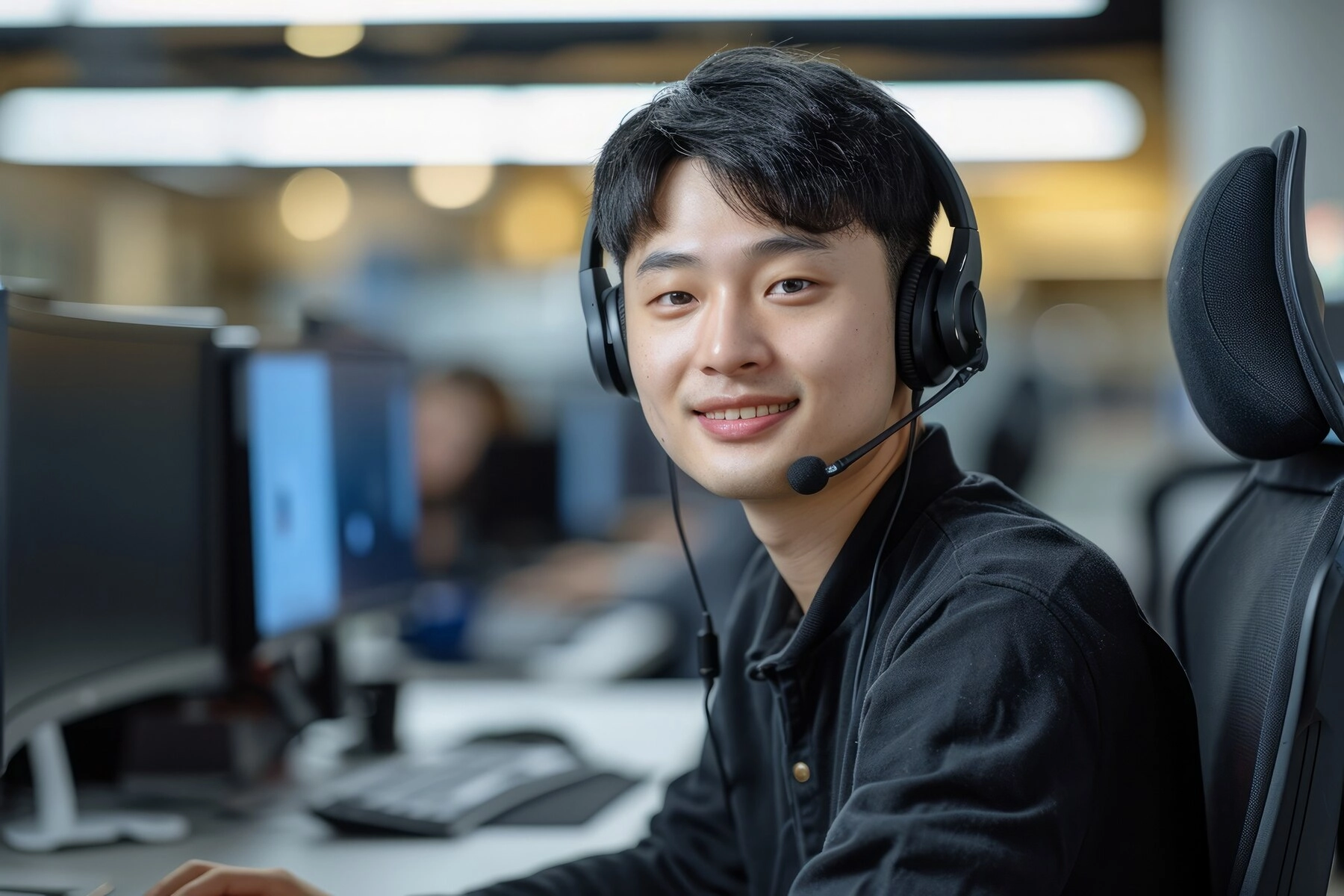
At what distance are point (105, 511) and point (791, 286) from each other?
0.78m

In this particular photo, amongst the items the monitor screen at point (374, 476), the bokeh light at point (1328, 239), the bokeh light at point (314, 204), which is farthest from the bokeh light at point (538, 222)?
the monitor screen at point (374, 476)

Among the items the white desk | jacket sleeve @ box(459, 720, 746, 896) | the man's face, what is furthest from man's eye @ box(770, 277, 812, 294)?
the white desk

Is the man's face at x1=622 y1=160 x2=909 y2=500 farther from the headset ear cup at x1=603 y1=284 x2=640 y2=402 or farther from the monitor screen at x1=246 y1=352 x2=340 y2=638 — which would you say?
the monitor screen at x1=246 y1=352 x2=340 y2=638

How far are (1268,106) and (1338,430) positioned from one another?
3.18m

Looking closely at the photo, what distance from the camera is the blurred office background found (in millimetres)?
3088

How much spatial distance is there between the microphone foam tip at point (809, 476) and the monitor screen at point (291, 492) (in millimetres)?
851

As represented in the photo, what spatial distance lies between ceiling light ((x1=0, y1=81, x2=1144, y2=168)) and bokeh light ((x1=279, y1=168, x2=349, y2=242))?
0.62m

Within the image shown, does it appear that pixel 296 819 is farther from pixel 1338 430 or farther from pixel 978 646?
pixel 1338 430

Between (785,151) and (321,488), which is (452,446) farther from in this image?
(785,151)

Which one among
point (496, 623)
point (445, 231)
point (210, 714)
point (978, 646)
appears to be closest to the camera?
point (978, 646)

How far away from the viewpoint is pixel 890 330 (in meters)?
0.89

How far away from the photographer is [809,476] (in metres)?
0.83

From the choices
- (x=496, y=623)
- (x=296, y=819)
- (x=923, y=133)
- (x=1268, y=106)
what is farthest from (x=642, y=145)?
(x=1268, y=106)

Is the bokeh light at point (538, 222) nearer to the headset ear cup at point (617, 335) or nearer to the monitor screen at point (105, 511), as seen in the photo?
the monitor screen at point (105, 511)
